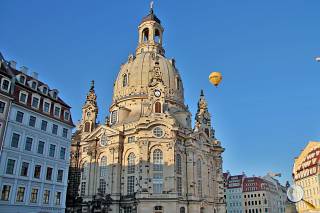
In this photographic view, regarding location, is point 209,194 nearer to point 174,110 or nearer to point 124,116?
point 174,110

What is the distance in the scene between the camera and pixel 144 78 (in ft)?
267

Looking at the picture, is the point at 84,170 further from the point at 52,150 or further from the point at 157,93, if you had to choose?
the point at 52,150

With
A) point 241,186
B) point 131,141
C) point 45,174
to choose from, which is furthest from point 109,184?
point 241,186

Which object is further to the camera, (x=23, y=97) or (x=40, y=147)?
(x=40, y=147)

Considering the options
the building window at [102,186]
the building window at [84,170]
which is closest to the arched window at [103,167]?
the building window at [102,186]

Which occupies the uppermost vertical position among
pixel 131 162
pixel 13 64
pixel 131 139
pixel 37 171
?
pixel 13 64

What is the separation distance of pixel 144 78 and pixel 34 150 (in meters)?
43.4

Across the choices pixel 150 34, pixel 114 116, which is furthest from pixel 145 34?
pixel 114 116

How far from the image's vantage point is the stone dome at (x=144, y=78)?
80.6 m

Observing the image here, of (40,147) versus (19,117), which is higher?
(19,117)

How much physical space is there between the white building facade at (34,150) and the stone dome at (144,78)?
34.7 meters

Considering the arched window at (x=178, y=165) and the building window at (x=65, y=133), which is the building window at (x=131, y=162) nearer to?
the arched window at (x=178, y=165)

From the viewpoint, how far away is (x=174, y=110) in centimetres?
8025

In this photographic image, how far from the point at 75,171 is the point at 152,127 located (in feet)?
72.0
